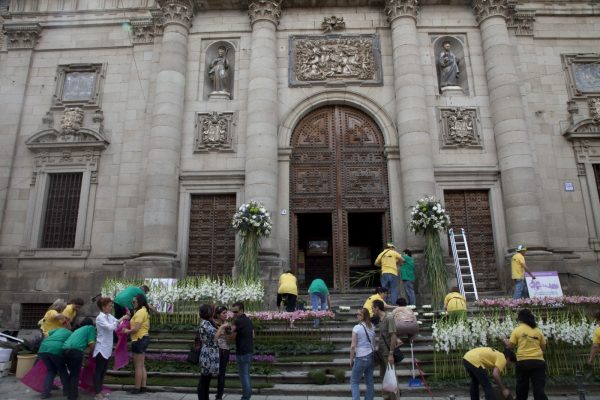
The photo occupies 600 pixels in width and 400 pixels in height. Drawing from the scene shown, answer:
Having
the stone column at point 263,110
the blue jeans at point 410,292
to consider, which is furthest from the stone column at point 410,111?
the stone column at point 263,110

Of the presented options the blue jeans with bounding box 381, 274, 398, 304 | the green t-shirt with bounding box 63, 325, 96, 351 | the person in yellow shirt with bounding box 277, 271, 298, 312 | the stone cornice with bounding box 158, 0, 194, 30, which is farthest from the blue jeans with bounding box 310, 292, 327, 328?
Result: the stone cornice with bounding box 158, 0, 194, 30

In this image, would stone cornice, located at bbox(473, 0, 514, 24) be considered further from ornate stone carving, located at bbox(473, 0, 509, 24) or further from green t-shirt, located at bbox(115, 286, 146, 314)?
green t-shirt, located at bbox(115, 286, 146, 314)

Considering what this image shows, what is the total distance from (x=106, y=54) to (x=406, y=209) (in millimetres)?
14916

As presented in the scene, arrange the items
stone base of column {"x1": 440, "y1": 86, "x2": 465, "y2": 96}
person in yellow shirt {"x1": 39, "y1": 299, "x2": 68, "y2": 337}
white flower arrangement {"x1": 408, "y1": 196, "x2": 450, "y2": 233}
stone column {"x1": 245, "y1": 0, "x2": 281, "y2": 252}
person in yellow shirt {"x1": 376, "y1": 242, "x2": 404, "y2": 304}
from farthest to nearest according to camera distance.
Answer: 1. stone base of column {"x1": 440, "y1": 86, "x2": 465, "y2": 96}
2. stone column {"x1": 245, "y1": 0, "x2": 281, "y2": 252}
3. white flower arrangement {"x1": 408, "y1": 196, "x2": 450, "y2": 233}
4. person in yellow shirt {"x1": 376, "y1": 242, "x2": 404, "y2": 304}
5. person in yellow shirt {"x1": 39, "y1": 299, "x2": 68, "y2": 337}

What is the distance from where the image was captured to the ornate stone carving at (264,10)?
19391mm

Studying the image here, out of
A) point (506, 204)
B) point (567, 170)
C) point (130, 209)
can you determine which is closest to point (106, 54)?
point (130, 209)

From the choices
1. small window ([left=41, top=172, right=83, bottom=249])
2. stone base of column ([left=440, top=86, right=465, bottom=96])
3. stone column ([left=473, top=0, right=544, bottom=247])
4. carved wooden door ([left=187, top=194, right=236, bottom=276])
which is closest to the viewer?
stone column ([left=473, top=0, right=544, bottom=247])

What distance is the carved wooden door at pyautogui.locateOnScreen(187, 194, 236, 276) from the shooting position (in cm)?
1761

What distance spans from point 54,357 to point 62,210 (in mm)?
11687

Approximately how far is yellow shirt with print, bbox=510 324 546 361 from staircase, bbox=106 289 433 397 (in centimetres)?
248

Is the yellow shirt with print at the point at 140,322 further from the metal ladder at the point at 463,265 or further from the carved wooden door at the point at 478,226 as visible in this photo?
the carved wooden door at the point at 478,226

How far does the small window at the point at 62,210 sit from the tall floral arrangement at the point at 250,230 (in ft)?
24.3

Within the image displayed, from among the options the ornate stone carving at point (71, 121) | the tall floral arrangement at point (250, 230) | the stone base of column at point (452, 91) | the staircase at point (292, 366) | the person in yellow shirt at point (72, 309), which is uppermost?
the stone base of column at point (452, 91)

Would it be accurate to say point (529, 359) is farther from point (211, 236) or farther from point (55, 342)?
point (211, 236)
